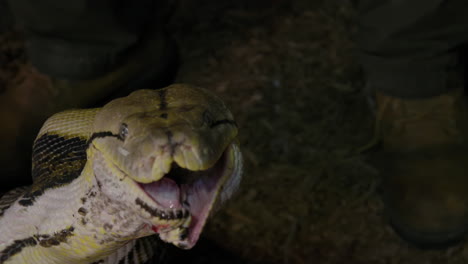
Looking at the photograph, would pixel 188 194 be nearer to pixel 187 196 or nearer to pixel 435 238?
pixel 187 196

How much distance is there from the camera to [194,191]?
1.31m

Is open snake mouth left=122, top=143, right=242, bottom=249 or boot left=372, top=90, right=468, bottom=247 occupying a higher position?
open snake mouth left=122, top=143, right=242, bottom=249

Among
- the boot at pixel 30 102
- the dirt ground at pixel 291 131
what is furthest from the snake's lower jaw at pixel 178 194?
the boot at pixel 30 102

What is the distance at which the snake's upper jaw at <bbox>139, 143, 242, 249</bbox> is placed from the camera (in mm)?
1270

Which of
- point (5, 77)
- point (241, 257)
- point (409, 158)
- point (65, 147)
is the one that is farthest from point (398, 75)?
point (5, 77)

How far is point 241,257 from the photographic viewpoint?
246cm

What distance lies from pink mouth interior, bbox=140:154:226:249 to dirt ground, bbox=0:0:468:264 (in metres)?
1.01

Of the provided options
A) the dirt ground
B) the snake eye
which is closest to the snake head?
the snake eye

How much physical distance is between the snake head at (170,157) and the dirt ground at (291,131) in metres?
1.01

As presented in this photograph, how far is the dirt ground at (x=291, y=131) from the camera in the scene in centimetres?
253

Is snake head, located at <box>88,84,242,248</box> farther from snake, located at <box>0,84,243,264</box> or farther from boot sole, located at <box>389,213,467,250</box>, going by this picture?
boot sole, located at <box>389,213,467,250</box>

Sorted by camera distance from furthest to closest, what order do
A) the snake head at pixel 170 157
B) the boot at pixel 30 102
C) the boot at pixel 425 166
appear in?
the boot at pixel 425 166 < the boot at pixel 30 102 < the snake head at pixel 170 157

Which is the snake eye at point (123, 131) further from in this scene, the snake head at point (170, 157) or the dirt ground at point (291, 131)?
the dirt ground at point (291, 131)

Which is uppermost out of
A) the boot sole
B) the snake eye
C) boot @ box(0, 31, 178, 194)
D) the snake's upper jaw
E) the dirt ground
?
the snake eye
